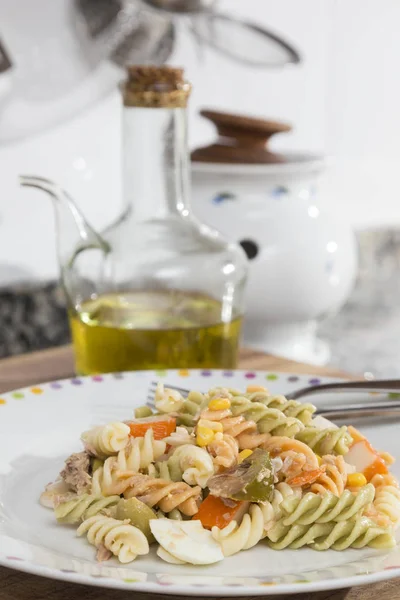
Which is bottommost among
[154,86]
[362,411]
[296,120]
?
[362,411]

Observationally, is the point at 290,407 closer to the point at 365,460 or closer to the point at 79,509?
the point at 365,460

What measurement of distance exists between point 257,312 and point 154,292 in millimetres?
461

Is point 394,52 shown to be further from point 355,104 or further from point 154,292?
point 154,292

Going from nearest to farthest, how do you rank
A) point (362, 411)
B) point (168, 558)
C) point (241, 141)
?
1. point (168, 558)
2. point (362, 411)
3. point (241, 141)

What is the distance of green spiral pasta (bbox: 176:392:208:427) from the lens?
2.88 ft

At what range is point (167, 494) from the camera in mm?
756

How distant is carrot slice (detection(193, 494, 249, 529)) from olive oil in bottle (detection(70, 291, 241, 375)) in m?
0.42

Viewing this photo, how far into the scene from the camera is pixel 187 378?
109 cm

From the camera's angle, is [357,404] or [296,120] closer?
[357,404]

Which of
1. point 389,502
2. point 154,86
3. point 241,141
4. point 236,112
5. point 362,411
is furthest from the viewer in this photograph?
point 236,112

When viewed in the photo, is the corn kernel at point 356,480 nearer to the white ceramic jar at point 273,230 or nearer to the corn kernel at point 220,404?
the corn kernel at point 220,404

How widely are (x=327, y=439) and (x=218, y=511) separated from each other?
0.14m

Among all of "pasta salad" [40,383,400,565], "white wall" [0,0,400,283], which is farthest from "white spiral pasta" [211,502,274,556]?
"white wall" [0,0,400,283]

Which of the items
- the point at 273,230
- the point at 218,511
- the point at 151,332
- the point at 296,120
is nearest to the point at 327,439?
the point at 218,511
